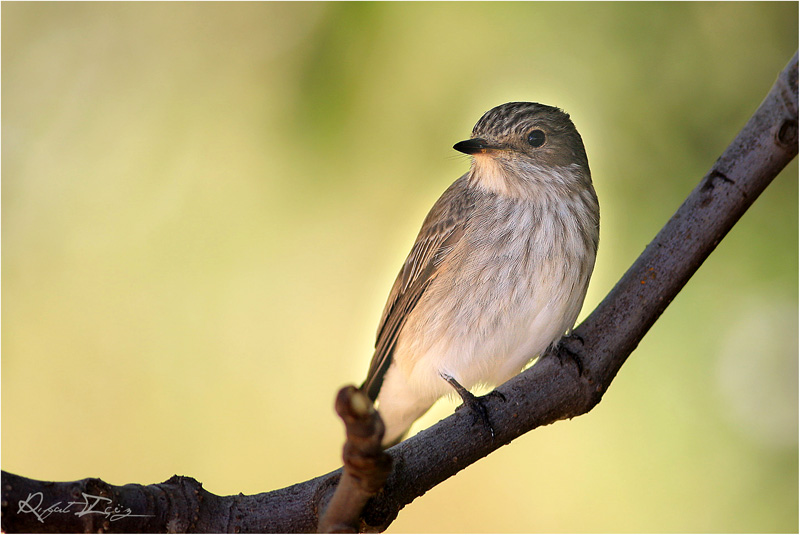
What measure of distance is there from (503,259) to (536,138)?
507 millimetres

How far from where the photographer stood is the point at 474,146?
8.71 ft

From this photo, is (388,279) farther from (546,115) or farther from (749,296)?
(749,296)

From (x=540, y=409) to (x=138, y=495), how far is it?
3.82 ft

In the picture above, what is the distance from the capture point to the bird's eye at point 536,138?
114 inches

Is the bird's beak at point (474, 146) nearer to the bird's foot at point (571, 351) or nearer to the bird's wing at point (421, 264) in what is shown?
the bird's wing at point (421, 264)

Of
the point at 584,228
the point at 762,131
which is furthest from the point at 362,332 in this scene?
the point at 762,131

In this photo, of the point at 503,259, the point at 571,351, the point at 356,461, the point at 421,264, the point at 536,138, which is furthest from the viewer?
the point at 421,264

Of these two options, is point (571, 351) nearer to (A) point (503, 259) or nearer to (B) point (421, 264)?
(A) point (503, 259)
